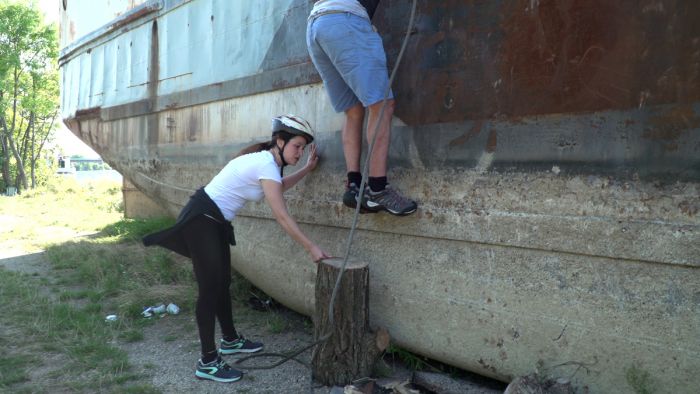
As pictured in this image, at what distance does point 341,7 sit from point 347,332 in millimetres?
2127

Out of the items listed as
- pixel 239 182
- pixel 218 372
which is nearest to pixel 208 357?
pixel 218 372

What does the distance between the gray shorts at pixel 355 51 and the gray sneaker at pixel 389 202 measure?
1.97 feet

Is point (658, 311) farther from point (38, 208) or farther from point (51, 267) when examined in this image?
point (38, 208)

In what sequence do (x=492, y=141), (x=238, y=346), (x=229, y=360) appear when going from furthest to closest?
(x=238, y=346) → (x=229, y=360) → (x=492, y=141)

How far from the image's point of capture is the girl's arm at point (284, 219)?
391cm

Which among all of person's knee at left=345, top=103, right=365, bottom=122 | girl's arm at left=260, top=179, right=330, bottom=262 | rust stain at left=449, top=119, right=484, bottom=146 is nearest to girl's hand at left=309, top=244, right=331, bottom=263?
girl's arm at left=260, top=179, right=330, bottom=262

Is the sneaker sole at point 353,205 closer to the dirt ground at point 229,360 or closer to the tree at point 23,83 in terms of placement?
the dirt ground at point 229,360

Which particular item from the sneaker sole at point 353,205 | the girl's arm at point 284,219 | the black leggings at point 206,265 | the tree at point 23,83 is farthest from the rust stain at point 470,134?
the tree at point 23,83

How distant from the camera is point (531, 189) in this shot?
3.44m

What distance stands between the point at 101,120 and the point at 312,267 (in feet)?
18.8

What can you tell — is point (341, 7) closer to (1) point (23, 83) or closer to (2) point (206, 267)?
(2) point (206, 267)

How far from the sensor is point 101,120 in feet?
29.9

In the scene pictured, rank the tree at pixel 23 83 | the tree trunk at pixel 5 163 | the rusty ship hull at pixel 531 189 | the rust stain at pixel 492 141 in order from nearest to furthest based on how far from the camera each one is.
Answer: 1. the rusty ship hull at pixel 531 189
2. the rust stain at pixel 492 141
3. the tree at pixel 23 83
4. the tree trunk at pixel 5 163

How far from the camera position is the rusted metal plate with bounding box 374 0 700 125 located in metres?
2.99
